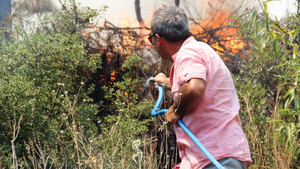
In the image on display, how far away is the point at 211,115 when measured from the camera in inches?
87.0

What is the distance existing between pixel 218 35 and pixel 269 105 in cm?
176

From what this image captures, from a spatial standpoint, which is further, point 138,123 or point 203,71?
point 138,123

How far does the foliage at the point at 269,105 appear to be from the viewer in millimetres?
3904

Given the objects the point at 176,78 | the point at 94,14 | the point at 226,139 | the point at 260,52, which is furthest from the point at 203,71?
the point at 94,14

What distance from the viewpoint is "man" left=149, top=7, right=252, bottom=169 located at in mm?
2115

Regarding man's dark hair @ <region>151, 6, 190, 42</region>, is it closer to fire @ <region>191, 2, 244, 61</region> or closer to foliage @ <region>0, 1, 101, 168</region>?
foliage @ <region>0, 1, 101, 168</region>

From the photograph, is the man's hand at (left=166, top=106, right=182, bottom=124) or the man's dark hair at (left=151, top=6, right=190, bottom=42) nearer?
the man's hand at (left=166, top=106, right=182, bottom=124)

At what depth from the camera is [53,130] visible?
454 cm

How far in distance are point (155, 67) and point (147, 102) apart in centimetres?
90

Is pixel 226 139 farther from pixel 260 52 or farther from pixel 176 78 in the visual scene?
pixel 260 52

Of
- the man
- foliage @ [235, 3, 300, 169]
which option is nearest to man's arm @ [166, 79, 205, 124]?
the man

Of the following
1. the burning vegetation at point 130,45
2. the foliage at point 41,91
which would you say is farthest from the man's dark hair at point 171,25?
the burning vegetation at point 130,45

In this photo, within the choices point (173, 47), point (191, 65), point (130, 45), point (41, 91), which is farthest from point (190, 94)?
point (130, 45)

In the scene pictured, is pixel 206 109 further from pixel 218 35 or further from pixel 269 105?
pixel 218 35
